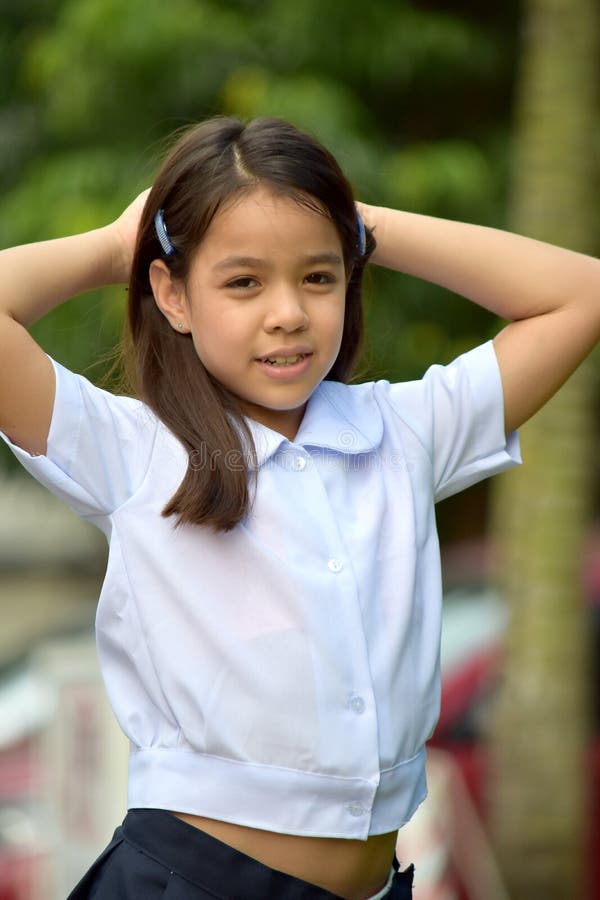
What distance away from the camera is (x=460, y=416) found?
6.72 feet

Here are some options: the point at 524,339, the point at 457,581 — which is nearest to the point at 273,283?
the point at 524,339

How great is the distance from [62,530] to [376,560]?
12067 mm

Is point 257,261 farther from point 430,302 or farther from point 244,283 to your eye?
point 430,302

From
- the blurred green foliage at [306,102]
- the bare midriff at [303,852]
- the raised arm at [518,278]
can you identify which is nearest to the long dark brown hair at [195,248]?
the raised arm at [518,278]

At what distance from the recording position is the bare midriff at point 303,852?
1.78 metres

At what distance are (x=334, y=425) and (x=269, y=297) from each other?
215mm

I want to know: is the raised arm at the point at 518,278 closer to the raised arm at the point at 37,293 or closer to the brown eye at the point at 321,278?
the brown eye at the point at 321,278

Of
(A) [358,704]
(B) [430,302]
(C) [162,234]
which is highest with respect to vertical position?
(C) [162,234]

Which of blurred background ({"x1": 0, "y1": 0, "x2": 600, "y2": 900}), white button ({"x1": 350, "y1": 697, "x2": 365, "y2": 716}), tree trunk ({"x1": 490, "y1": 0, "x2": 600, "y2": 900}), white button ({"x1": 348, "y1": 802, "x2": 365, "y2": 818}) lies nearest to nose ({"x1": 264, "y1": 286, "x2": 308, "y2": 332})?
white button ({"x1": 350, "y1": 697, "x2": 365, "y2": 716})

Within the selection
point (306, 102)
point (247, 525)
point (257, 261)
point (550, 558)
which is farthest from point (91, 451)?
point (306, 102)

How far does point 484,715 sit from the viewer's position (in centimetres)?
463

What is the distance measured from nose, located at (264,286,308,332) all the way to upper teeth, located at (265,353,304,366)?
0.14 feet

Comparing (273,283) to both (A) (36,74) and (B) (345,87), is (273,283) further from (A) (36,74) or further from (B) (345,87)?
(A) (36,74)

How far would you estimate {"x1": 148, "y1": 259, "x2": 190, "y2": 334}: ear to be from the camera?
196 centimetres
